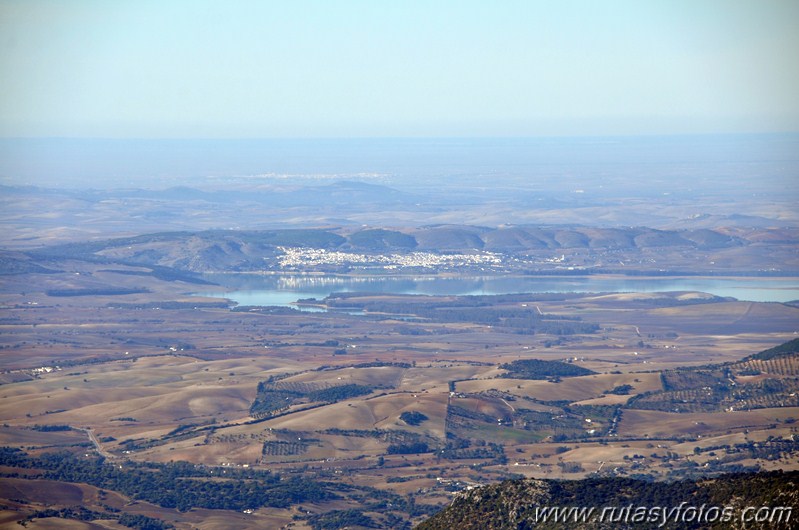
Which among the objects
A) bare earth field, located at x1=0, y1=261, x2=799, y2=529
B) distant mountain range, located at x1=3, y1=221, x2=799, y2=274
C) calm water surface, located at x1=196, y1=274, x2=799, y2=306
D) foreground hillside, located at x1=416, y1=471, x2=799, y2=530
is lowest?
calm water surface, located at x1=196, y1=274, x2=799, y2=306

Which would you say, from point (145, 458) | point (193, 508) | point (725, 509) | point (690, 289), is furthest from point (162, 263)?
point (725, 509)

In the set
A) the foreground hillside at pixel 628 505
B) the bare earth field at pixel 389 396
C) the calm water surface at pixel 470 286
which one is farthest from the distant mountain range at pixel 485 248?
the foreground hillside at pixel 628 505

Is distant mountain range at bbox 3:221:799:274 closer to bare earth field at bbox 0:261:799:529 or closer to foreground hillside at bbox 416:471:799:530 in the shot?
bare earth field at bbox 0:261:799:529

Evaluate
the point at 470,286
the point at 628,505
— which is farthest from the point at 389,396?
the point at 470,286

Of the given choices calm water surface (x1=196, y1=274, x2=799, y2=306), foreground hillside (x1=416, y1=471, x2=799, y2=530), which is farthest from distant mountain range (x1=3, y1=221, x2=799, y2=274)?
foreground hillside (x1=416, y1=471, x2=799, y2=530)

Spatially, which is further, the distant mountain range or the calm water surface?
the distant mountain range

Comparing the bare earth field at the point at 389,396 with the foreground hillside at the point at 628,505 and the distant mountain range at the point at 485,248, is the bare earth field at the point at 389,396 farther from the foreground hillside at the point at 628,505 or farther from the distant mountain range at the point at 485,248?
the distant mountain range at the point at 485,248

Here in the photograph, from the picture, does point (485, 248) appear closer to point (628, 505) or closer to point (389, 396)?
point (389, 396)
